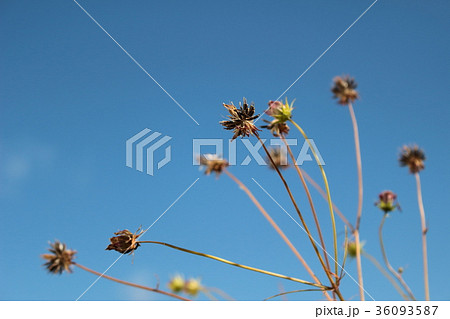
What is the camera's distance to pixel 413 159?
2471 mm

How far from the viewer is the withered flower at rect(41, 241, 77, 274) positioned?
256cm

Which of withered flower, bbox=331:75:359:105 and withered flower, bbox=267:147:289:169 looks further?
withered flower, bbox=267:147:289:169

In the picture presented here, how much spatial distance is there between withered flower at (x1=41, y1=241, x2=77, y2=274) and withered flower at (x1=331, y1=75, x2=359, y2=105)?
2.04 m

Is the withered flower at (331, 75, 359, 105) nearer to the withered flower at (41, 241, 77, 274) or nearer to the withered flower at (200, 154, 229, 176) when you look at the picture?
the withered flower at (200, 154, 229, 176)

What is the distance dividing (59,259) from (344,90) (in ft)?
7.20

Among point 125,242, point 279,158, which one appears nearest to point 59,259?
point 125,242

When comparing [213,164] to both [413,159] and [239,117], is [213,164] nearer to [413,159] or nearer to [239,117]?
[239,117]

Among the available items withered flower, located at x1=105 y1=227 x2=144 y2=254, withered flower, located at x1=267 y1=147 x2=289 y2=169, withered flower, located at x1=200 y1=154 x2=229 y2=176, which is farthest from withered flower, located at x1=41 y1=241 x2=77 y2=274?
withered flower, located at x1=267 y1=147 x2=289 y2=169
